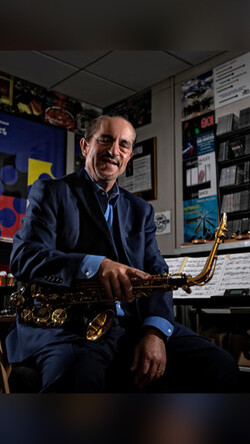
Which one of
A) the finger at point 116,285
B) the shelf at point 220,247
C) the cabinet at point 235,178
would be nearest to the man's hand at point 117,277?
the finger at point 116,285

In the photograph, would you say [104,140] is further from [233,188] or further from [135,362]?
[233,188]

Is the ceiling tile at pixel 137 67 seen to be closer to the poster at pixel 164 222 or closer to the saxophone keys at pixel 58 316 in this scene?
the poster at pixel 164 222

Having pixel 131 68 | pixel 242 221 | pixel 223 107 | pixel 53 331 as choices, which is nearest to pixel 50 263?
pixel 53 331

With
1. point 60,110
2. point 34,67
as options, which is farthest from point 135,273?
point 60,110

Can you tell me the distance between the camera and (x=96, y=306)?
1152 mm

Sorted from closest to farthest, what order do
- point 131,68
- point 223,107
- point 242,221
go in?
point 242,221, point 223,107, point 131,68

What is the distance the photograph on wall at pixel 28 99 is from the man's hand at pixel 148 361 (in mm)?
4038

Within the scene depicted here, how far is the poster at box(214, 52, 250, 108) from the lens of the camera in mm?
3980

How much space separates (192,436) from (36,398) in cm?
26

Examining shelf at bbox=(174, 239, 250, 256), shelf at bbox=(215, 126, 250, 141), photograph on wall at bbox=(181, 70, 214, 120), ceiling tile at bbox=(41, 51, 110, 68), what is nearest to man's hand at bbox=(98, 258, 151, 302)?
shelf at bbox=(174, 239, 250, 256)

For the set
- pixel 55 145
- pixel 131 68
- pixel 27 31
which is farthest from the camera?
pixel 55 145

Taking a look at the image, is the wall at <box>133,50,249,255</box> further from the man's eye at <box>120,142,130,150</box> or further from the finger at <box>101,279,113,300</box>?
the finger at <box>101,279,113,300</box>

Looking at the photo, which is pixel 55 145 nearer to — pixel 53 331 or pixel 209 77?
pixel 209 77

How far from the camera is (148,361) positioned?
106 centimetres
